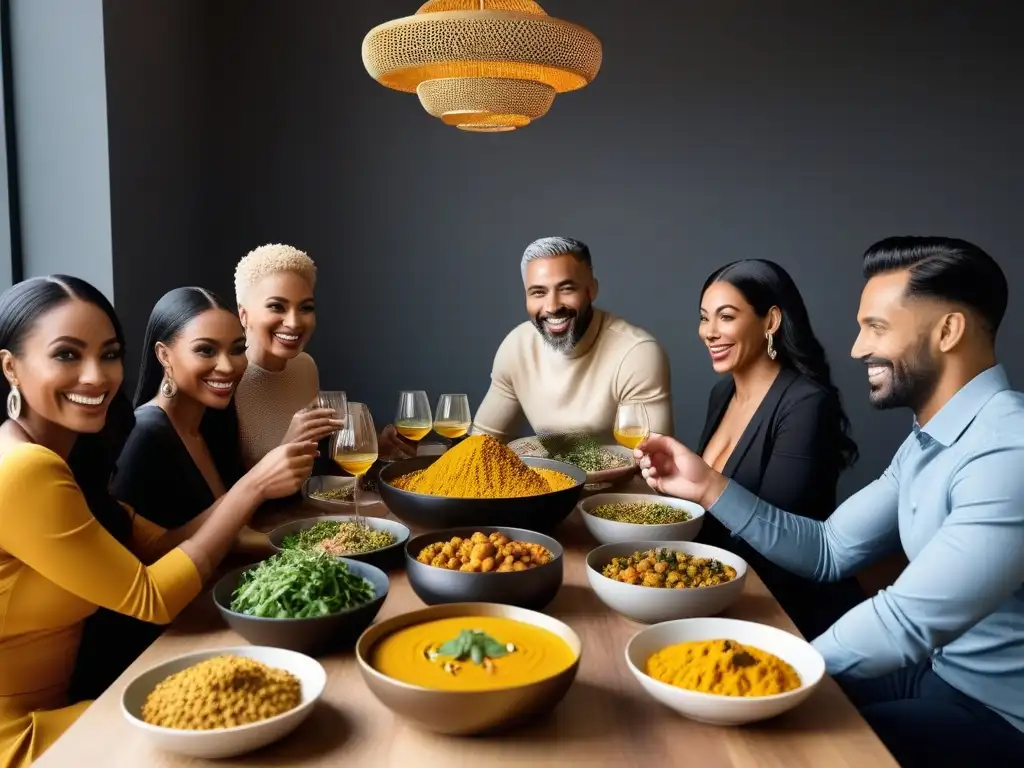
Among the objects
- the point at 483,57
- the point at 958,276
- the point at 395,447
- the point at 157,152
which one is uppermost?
the point at 483,57

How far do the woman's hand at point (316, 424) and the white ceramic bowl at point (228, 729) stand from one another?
624 millimetres

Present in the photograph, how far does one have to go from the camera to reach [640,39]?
165 inches

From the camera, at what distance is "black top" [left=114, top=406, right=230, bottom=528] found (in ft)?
6.35

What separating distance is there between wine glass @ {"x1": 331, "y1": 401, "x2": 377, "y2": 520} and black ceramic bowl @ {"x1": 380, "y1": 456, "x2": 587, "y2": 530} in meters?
0.11

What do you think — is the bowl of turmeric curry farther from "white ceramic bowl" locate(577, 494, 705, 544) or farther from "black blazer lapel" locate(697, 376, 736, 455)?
"black blazer lapel" locate(697, 376, 736, 455)

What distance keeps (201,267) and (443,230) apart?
3.80 ft

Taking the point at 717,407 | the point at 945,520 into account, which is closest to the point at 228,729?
the point at 945,520

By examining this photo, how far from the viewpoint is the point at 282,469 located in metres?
1.72

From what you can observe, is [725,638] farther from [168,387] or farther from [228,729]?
[168,387]

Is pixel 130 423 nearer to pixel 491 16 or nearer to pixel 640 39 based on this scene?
pixel 491 16

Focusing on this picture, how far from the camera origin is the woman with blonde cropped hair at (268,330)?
99.9 inches

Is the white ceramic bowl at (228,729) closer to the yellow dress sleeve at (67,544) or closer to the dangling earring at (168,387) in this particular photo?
the yellow dress sleeve at (67,544)

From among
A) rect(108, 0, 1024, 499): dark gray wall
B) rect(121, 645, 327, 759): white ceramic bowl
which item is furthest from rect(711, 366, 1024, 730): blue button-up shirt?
rect(108, 0, 1024, 499): dark gray wall

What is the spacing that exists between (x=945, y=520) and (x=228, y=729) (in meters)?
1.16
